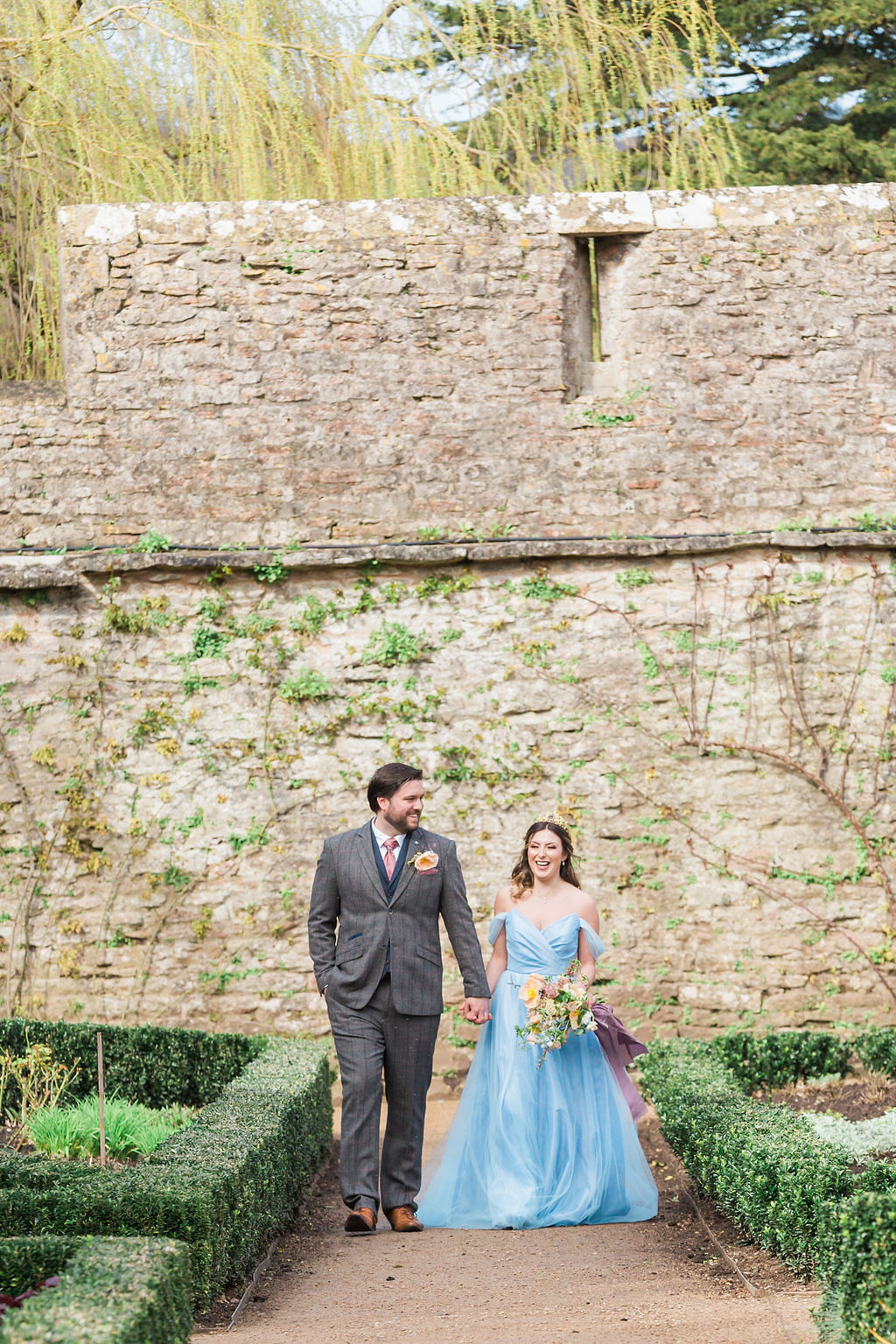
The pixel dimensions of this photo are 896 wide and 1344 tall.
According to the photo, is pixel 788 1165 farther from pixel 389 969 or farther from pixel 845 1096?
pixel 845 1096

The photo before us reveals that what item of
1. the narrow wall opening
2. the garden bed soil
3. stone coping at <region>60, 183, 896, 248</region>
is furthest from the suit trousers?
stone coping at <region>60, 183, 896, 248</region>

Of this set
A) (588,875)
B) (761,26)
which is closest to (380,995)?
(588,875)

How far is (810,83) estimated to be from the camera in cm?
1467

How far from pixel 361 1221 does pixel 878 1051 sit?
10.9 ft

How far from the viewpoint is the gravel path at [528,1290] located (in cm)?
393

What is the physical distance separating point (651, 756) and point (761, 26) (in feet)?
34.3

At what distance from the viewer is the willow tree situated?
27.9 feet

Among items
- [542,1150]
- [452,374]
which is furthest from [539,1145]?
[452,374]

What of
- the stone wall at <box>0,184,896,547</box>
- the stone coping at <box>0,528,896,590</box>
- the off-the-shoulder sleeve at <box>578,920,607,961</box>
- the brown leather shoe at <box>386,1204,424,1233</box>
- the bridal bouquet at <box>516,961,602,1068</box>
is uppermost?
the stone wall at <box>0,184,896,547</box>

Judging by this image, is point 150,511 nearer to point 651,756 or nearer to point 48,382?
point 48,382

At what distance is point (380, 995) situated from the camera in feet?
18.3

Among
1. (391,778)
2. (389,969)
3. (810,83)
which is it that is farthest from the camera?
(810,83)

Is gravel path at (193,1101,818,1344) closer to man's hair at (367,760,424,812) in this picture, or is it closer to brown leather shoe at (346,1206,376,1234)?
brown leather shoe at (346,1206,376,1234)

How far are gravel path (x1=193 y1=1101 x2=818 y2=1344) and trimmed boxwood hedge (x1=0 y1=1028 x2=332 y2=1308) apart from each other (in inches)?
7.4
